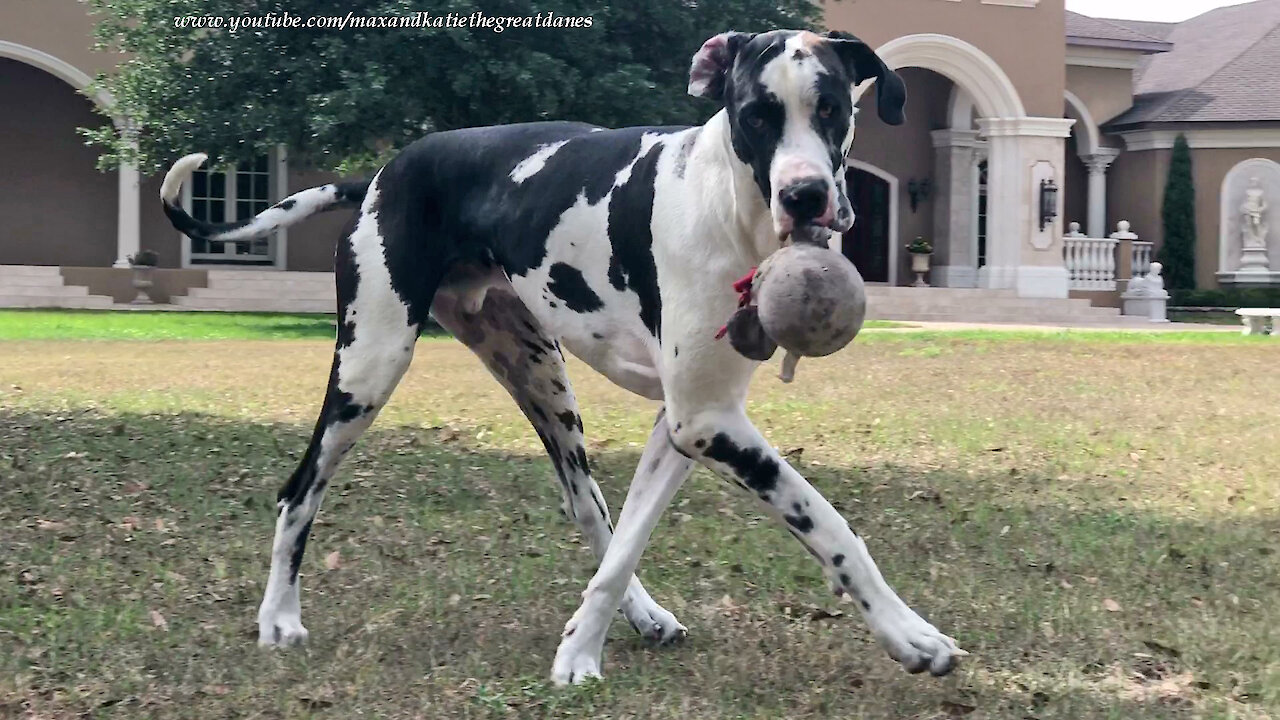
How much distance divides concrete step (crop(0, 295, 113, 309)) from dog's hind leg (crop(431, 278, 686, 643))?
69.0ft

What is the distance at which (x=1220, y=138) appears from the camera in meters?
32.2

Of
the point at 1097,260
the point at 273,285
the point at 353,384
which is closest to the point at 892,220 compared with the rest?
the point at 1097,260

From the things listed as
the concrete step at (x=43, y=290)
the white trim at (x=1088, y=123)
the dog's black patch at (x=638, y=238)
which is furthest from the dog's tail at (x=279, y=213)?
the white trim at (x=1088, y=123)

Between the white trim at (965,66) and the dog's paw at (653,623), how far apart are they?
2546cm

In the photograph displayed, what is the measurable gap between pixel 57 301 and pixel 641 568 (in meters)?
21.0

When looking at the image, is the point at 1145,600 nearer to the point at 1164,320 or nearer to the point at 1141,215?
the point at 1164,320

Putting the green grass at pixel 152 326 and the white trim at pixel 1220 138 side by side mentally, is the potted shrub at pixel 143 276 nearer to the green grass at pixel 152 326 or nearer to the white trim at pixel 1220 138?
the green grass at pixel 152 326

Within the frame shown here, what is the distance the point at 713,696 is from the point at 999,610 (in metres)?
1.42

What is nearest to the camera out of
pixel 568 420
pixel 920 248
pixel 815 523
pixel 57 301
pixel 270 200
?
pixel 815 523

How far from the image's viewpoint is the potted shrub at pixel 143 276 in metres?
25.1

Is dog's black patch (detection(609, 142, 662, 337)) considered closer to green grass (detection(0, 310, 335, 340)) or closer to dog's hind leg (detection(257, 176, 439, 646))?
dog's hind leg (detection(257, 176, 439, 646))

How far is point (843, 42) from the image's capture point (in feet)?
13.0

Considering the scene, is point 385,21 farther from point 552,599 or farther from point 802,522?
point 802,522

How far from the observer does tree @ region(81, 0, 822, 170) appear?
771 inches
